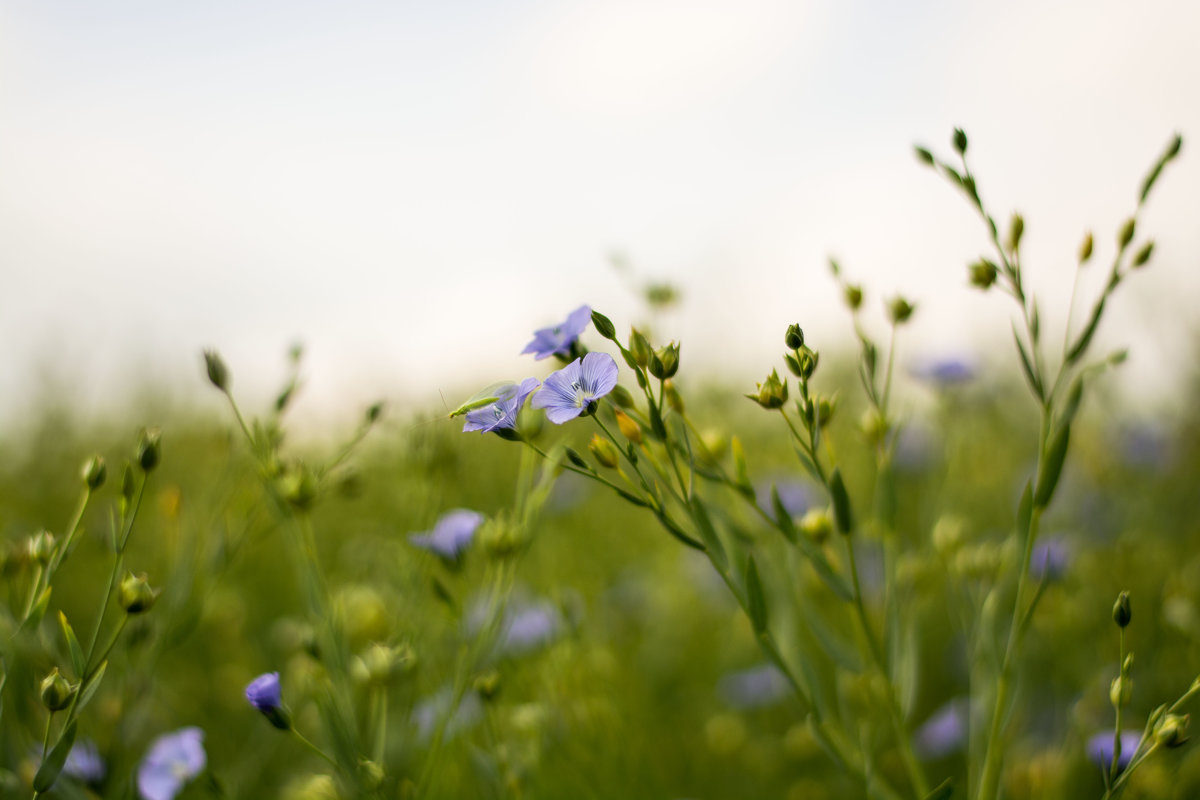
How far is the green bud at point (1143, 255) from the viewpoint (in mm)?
1034

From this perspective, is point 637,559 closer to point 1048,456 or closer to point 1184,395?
point 1048,456

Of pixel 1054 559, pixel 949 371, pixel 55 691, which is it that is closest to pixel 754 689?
pixel 1054 559

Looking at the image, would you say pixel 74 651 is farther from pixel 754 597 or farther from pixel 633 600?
pixel 633 600

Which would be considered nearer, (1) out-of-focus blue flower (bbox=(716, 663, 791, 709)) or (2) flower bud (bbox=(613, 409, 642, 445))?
(2) flower bud (bbox=(613, 409, 642, 445))

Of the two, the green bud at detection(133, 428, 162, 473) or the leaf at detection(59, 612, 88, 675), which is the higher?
the green bud at detection(133, 428, 162, 473)

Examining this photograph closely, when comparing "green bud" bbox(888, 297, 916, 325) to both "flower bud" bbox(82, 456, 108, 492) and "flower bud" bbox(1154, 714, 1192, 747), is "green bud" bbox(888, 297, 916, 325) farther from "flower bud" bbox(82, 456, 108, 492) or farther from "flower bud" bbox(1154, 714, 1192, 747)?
"flower bud" bbox(82, 456, 108, 492)

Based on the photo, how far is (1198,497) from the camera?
2.54 metres

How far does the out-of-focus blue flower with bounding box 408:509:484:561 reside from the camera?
1.21 m

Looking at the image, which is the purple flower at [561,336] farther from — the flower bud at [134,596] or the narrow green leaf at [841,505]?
the flower bud at [134,596]

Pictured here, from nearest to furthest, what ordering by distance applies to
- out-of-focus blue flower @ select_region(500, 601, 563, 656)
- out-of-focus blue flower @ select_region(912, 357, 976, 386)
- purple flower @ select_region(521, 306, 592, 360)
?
purple flower @ select_region(521, 306, 592, 360) < out-of-focus blue flower @ select_region(500, 601, 563, 656) < out-of-focus blue flower @ select_region(912, 357, 976, 386)

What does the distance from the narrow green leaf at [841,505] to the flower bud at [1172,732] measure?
37 centimetres

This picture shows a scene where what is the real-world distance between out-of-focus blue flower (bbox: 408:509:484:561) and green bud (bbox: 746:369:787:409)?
0.46m

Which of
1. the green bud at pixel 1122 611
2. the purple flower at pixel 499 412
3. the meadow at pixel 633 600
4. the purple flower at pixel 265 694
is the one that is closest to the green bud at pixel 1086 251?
the meadow at pixel 633 600

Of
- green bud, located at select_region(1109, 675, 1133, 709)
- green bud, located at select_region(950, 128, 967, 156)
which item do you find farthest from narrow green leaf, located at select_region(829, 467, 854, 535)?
green bud, located at select_region(950, 128, 967, 156)
